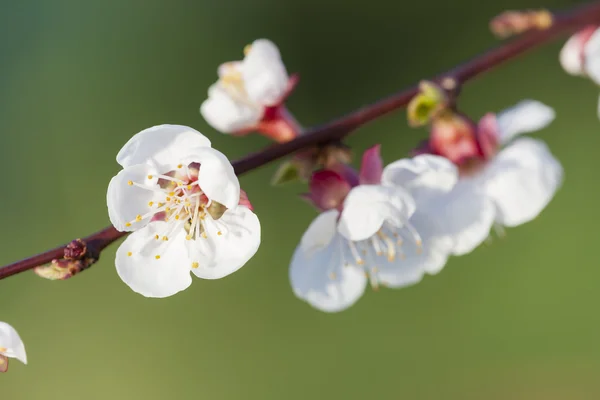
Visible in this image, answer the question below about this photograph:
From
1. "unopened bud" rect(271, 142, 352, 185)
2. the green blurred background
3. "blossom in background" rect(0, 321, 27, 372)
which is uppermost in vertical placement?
"unopened bud" rect(271, 142, 352, 185)

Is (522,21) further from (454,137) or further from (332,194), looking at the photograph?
(332,194)

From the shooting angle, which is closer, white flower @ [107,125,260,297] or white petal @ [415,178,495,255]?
white flower @ [107,125,260,297]

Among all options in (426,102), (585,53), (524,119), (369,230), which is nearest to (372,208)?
(369,230)

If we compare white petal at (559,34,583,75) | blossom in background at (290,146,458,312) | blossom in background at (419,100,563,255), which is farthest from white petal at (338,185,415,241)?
white petal at (559,34,583,75)

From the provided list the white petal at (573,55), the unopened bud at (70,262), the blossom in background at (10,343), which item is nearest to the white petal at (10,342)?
the blossom in background at (10,343)

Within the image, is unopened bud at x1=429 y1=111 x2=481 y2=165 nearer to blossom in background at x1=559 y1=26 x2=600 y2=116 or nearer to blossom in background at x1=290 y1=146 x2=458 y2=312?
blossom in background at x1=290 y1=146 x2=458 y2=312

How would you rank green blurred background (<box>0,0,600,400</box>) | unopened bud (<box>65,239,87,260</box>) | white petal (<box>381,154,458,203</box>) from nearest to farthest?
1. unopened bud (<box>65,239,87,260</box>)
2. white petal (<box>381,154,458,203</box>)
3. green blurred background (<box>0,0,600,400</box>)

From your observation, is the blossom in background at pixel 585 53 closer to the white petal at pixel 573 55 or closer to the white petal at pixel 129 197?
the white petal at pixel 573 55
